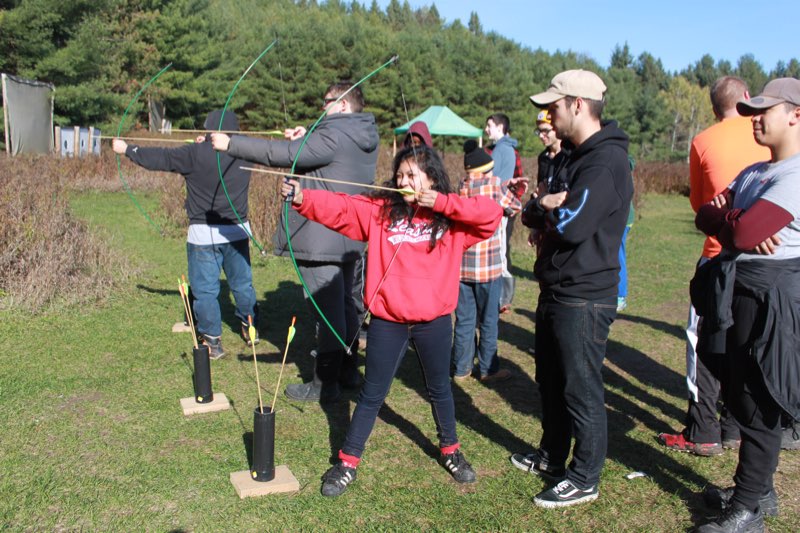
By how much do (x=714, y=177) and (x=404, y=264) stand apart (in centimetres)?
181

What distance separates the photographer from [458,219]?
10.3 feet

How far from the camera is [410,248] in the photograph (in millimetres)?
3172

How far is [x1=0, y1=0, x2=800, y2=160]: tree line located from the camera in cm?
1420

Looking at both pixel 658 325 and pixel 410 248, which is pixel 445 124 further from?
pixel 410 248

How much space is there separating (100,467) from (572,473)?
A: 2.25m

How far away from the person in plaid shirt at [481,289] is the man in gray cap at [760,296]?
1941 mm

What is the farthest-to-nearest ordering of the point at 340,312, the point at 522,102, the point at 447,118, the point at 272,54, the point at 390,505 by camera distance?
1. the point at 522,102
2. the point at 447,118
3. the point at 272,54
4. the point at 340,312
5. the point at 390,505

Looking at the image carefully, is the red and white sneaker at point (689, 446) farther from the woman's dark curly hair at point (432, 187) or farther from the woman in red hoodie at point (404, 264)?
the woman's dark curly hair at point (432, 187)

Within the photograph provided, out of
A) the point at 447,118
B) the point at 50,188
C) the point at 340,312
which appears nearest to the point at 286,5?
the point at 447,118

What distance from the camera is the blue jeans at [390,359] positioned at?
320cm

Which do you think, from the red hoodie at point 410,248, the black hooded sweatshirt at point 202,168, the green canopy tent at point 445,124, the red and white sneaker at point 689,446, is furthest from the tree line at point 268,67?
the green canopy tent at point 445,124

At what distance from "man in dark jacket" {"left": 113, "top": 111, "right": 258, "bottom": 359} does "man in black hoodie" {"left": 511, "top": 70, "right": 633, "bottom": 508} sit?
2.64m

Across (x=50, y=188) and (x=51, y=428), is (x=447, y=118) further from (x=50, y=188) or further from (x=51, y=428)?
(x=51, y=428)

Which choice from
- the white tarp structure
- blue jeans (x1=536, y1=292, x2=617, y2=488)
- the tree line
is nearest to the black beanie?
the tree line
